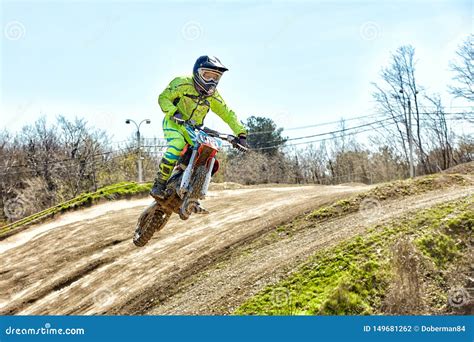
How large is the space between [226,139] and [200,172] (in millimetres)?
725

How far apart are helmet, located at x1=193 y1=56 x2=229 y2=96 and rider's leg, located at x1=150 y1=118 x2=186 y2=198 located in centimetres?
78

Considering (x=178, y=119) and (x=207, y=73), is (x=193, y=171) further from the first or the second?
(x=207, y=73)

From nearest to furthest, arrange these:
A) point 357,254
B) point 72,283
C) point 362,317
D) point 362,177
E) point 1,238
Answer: point 362,317
point 357,254
point 72,283
point 1,238
point 362,177

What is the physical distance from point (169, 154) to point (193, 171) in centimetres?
54

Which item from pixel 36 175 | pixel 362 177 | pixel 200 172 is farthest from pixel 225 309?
pixel 36 175

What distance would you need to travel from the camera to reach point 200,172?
9.57 m

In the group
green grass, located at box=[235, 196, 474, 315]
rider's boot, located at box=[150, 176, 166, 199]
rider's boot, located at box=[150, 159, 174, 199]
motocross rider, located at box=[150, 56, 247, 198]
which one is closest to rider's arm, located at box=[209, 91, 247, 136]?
motocross rider, located at box=[150, 56, 247, 198]

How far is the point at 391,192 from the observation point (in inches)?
783

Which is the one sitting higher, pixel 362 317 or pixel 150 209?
pixel 150 209

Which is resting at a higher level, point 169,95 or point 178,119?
point 169,95

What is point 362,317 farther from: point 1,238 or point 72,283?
point 1,238

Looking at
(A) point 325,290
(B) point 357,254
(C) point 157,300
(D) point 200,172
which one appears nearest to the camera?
(D) point 200,172

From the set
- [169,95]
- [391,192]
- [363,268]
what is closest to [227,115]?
[169,95]

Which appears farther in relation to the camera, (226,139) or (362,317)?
(362,317)
